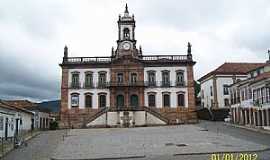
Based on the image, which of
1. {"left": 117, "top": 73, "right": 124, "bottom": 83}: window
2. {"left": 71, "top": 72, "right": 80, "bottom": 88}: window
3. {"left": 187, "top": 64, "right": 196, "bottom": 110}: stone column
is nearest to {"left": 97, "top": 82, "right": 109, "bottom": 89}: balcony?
{"left": 117, "top": 73, "right": 124, "bottom": 83}: window

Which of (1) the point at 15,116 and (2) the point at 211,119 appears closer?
(1) the point at 15,116

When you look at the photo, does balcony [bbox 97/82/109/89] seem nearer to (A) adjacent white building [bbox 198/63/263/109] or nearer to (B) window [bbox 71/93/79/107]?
(B) window [bbox 71/93/79/107]

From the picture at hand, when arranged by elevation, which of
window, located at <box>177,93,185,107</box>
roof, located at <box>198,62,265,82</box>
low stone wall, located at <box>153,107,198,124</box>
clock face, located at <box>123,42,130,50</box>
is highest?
clock face, located at <box>123,42,130,50</box>

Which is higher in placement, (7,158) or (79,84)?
(79,84)

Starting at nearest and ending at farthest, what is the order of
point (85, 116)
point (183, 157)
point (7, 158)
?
point (183, 157), point (7, 158), point (85, 116)

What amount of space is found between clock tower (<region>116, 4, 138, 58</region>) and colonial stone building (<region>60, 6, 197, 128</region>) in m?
0.50

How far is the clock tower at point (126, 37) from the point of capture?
50.0 m

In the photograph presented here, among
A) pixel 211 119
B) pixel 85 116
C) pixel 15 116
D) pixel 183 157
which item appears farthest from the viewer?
pixel 211 119

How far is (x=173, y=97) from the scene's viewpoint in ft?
159

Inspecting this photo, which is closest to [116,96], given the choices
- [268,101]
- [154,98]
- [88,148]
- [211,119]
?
[154,98]

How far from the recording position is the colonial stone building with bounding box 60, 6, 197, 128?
1892 inches

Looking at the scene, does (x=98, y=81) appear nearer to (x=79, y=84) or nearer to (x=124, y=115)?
(x=79, y=84)

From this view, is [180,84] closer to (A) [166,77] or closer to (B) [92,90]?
(A) [166,77]

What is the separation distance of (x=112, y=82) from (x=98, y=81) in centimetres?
191
